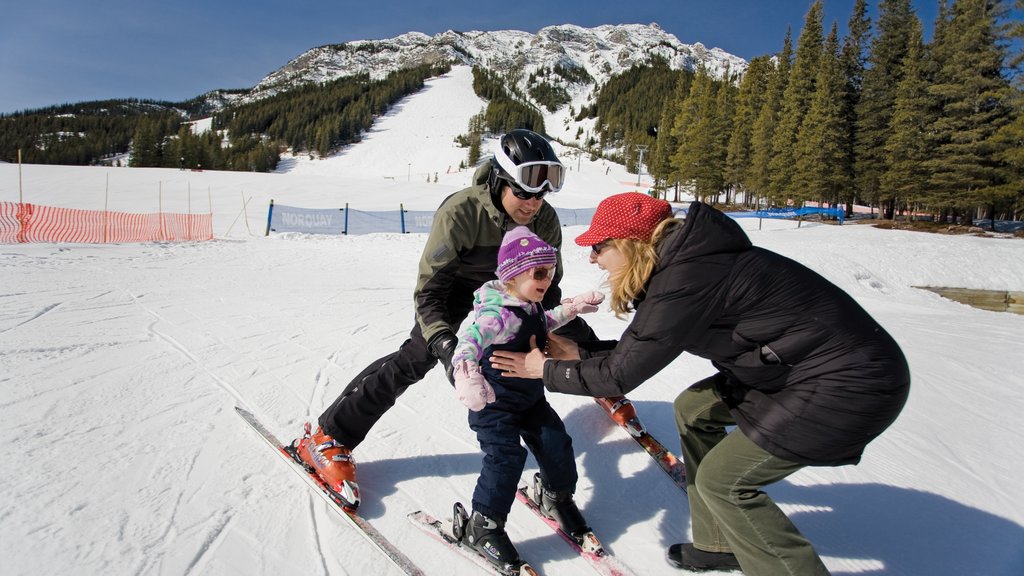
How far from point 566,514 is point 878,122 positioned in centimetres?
3768

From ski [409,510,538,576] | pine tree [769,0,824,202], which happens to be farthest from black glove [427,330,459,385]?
pine tree [769,0,824,202]

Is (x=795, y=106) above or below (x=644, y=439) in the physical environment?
above

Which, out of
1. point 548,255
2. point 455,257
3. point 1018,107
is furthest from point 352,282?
point 1018,107

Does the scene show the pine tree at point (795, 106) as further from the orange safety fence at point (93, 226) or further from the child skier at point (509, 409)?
the child skier at point (509, 409)

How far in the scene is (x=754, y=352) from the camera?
181 centimetres

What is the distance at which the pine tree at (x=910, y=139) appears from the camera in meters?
26.3

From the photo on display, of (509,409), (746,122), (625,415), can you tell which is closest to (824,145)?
(746,122)

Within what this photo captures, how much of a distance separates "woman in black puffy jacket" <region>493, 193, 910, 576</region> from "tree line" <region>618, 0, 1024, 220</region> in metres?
28.2

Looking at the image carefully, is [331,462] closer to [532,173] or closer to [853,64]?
[532,173]

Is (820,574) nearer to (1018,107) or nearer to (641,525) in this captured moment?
(641,525)

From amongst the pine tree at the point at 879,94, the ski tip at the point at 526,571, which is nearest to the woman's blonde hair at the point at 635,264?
the ski tip at the point at 526,571

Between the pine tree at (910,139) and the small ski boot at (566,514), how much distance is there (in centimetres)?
3196

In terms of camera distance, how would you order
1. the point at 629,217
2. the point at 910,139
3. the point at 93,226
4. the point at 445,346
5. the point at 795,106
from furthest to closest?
the point at 795,106 → the point at 910,139 → the point at 93,226 → the point at 445,346 → the point at 629,217

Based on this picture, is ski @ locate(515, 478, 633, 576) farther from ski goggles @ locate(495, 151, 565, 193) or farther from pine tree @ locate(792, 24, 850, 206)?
pine tree @ locate(792, 24, 850, 206)
